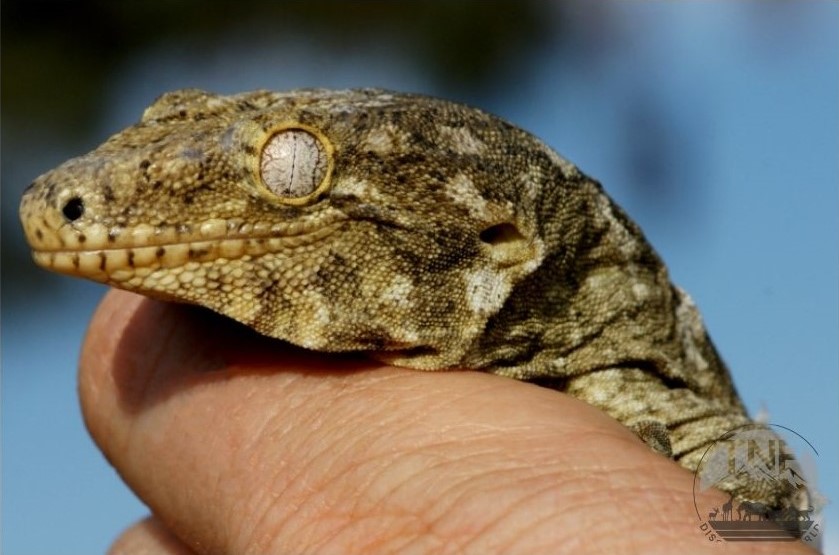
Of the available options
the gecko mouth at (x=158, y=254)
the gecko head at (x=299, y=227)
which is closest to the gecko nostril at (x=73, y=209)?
the gecko head at (x=299, y=227)

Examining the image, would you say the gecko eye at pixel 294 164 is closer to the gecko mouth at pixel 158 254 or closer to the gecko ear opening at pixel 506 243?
the gecko mouth at pixel 158 254

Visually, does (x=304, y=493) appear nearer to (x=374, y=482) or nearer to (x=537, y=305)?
(x=374, y=482)

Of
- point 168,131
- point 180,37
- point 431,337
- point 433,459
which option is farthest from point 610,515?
point 180,37

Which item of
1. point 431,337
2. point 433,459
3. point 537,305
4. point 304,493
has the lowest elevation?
point 304,493

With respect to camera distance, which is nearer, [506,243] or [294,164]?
[294,164]

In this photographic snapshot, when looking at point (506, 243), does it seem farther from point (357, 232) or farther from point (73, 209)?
point (73, 209)

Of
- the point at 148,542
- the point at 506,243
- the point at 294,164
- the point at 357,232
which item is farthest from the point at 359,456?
the point at 148,542

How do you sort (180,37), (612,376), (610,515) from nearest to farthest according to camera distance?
(610,515), (612,376), (180,37)
